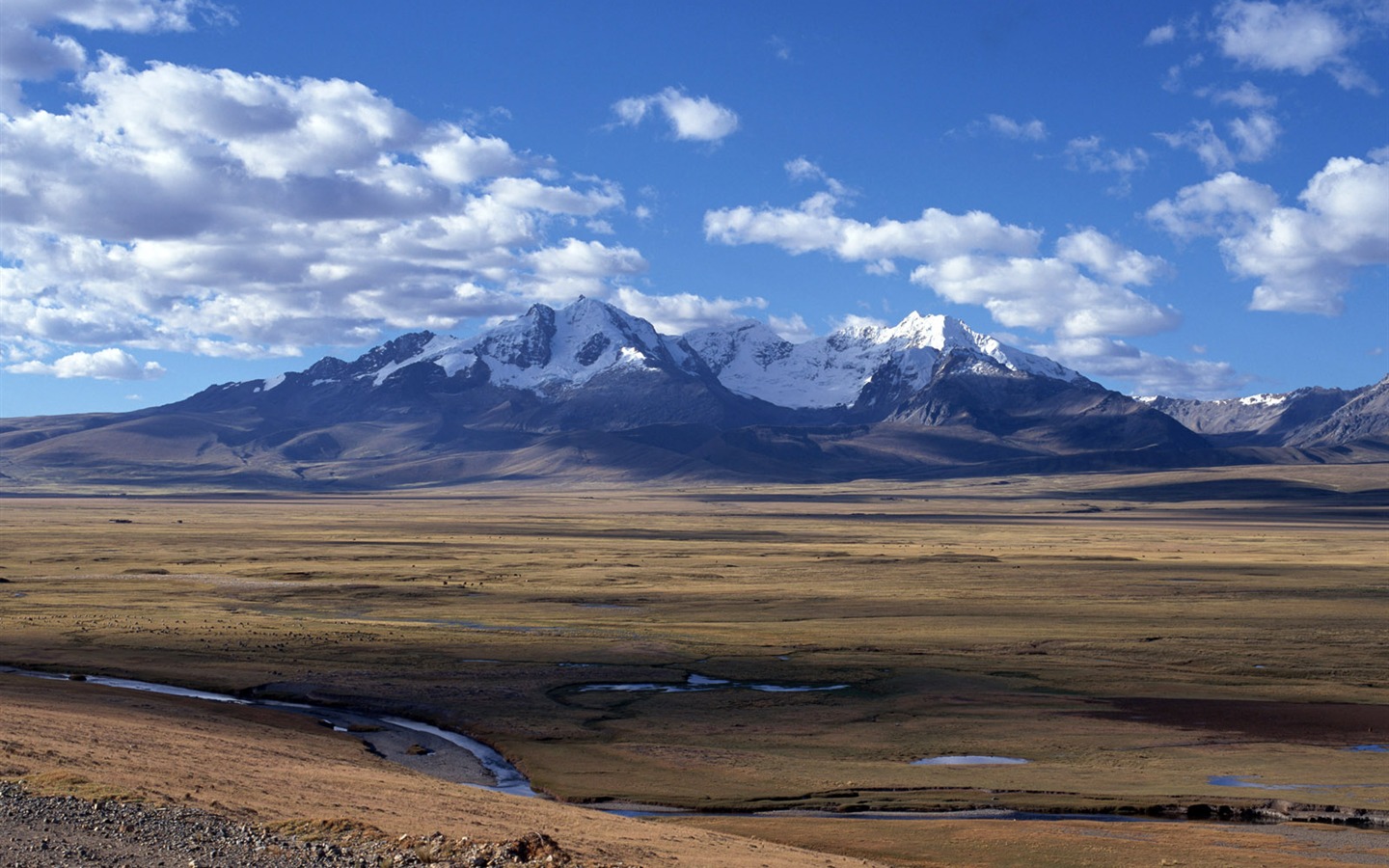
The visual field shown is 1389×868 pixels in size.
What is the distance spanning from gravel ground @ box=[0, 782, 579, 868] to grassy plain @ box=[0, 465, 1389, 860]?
15338 millimetres

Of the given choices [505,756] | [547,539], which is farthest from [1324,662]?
[547,539]

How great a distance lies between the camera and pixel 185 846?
2538 cm

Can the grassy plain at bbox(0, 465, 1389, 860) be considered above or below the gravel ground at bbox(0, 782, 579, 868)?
below

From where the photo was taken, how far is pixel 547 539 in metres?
180

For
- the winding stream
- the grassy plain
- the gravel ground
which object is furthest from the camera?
the grassy plain

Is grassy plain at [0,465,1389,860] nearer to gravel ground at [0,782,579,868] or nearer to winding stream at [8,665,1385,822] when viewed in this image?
winding stream at [8,665,1385,822]

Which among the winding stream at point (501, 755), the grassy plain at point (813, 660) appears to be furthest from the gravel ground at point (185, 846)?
the grassy plain at point (813, 660)

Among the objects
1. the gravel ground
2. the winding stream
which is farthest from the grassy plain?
the gravel ground

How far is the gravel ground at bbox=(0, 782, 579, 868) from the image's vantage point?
953 inches

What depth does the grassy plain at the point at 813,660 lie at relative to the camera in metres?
44.5

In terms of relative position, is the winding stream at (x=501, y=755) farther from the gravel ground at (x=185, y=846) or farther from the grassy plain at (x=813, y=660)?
the gravel ground at (x=185, y=846)

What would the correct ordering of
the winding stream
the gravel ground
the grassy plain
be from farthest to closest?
1. the grassy plain
2. the winding stream
3. the gravel ground

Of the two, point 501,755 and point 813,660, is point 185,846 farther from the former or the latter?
point 813,660

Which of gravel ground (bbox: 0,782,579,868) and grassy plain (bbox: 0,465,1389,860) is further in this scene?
grassy plain (bbox: 0,465,1389,860)
